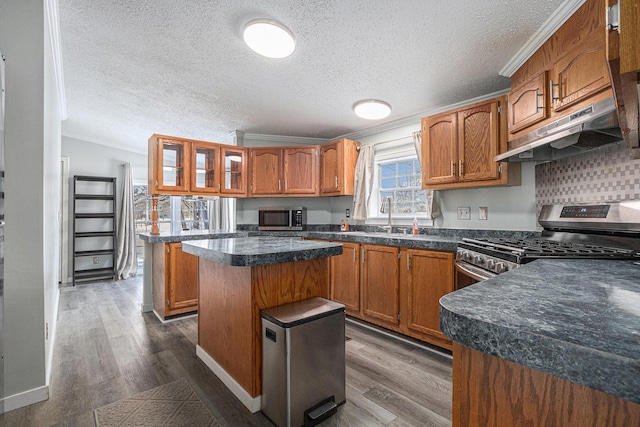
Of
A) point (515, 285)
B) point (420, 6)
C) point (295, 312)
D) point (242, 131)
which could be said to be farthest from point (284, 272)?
point (242, 131)

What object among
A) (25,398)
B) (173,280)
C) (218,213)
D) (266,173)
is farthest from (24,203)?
(218,213)

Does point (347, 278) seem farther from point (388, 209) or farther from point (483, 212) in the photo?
point (483, 212)

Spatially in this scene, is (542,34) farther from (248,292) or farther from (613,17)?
(248,292)

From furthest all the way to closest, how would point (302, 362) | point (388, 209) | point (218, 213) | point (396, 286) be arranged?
point (218, 213), point (388, 209), point (396, 286), point (302, 362)

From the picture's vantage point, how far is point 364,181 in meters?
3.95

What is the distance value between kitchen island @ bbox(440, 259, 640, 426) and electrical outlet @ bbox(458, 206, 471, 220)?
2375mm

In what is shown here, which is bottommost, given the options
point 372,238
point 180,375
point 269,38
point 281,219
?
point 180,375

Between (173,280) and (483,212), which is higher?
(483,212)

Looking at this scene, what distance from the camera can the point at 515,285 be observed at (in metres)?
0.80

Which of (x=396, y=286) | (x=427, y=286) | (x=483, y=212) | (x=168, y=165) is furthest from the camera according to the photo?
(x=168, y=165)

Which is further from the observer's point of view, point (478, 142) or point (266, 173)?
point (266, 173)

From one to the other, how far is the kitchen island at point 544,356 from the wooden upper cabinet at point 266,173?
373 centimetres

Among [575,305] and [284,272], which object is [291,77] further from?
[575,305]

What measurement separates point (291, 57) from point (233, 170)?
2.18 meters
